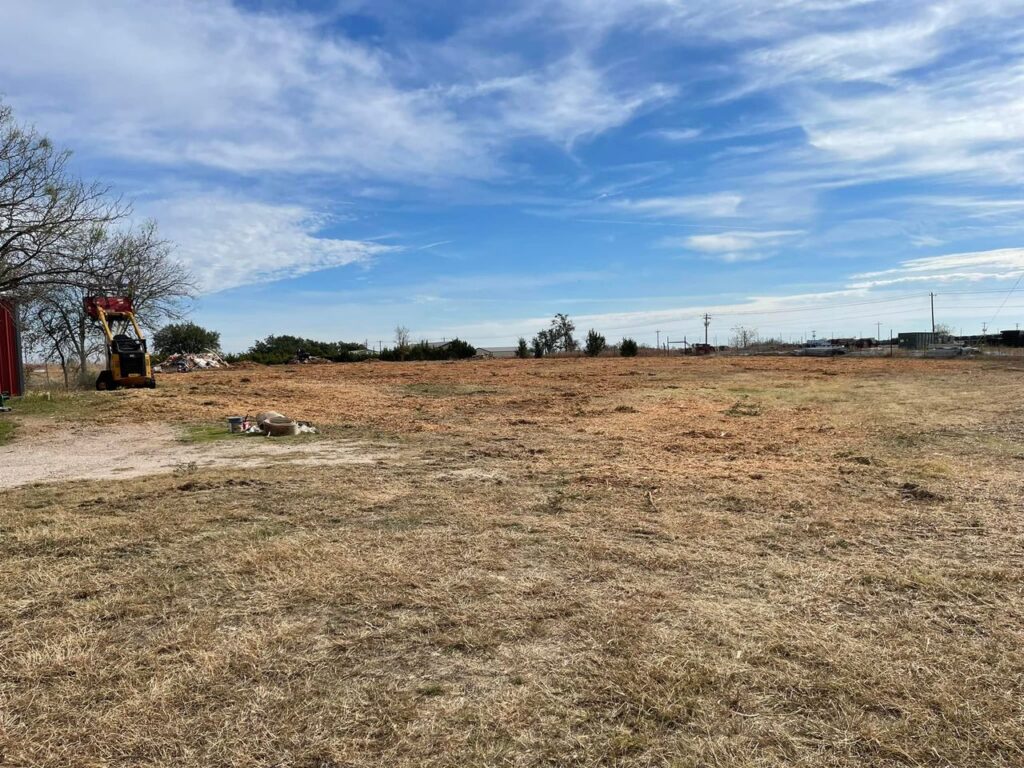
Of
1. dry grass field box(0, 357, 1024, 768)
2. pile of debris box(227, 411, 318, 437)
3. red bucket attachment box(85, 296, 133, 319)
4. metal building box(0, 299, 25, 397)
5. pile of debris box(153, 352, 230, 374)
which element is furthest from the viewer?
pile of debris box(153, 352, 230, 374)

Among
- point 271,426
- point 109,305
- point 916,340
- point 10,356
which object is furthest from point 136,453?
point 916,340

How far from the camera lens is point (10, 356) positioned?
61.3 ft

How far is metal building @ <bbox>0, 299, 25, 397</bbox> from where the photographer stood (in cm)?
1827

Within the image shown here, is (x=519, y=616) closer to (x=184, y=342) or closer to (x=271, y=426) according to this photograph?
(x=271, y=426)

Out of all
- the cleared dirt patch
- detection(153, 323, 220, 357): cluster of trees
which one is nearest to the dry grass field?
the cleared dirt patch

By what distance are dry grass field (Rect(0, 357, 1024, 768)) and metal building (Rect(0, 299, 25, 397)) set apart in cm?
1431

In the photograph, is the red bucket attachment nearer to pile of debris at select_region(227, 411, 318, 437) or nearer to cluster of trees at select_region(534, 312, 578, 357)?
pile of debris at select_region(227, 411, 318, 437)

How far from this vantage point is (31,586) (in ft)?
13.3

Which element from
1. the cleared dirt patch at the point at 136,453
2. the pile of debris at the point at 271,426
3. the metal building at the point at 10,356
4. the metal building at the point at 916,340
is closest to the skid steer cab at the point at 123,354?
the metal building at the point at 10,356

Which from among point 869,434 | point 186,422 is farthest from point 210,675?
point 186,422

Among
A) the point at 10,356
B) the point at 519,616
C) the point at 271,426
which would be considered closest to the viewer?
the point at 519,616

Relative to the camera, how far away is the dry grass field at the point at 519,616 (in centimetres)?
247

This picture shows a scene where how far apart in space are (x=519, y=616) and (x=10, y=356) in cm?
2080

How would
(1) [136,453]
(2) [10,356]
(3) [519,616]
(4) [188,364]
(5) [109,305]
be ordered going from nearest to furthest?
(3) [519,616]
(1) [136,453]
(2) [10,356]
(5) [109,305]
(4) [188,364]
